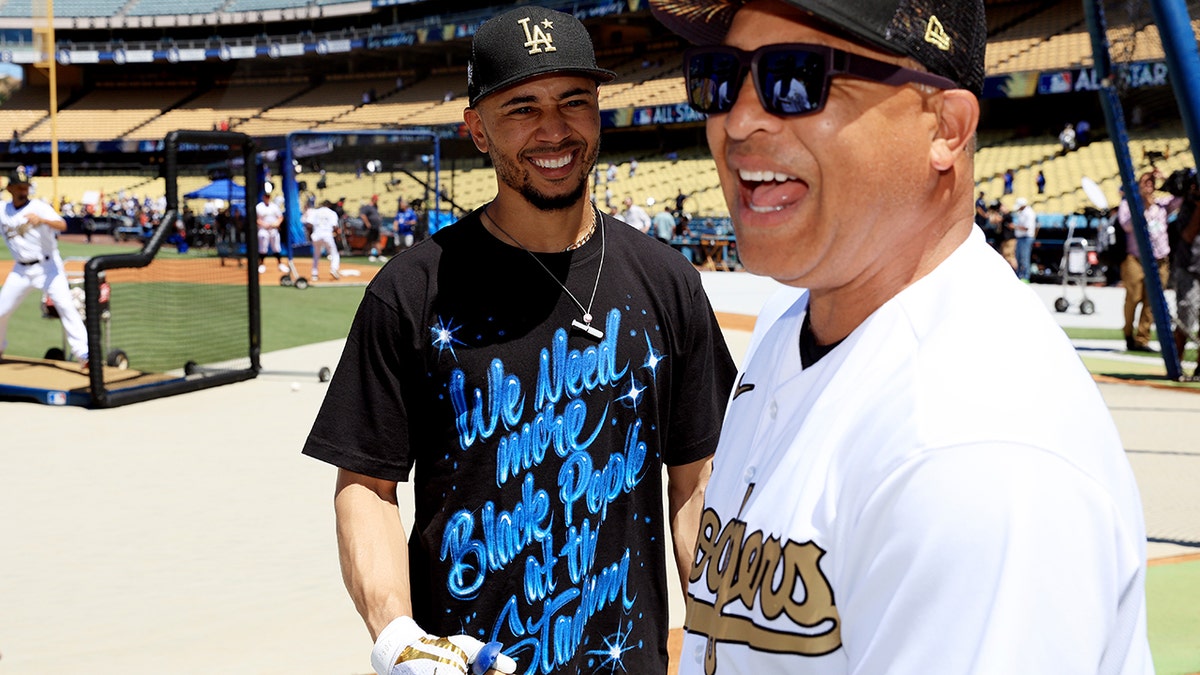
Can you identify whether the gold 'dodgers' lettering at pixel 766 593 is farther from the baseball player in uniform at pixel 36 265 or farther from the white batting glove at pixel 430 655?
the baseball player in uniform at pixel 36 265

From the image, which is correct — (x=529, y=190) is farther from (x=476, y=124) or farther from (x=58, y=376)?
(x=58, y=376)

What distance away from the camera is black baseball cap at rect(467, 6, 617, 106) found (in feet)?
8.98

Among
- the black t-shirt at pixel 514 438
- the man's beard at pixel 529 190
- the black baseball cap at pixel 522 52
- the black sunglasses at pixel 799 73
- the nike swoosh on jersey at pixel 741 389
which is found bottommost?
the black t-shirt at pixel 514 438

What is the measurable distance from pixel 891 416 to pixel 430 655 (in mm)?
1308

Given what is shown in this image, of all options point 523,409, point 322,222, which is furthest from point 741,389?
point 322,222

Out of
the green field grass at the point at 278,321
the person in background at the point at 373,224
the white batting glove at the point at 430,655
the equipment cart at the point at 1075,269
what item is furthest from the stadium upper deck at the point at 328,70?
the white batting glove at the point at 430,655

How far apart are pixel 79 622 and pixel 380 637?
369 cm

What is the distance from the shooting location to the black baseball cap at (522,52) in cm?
274

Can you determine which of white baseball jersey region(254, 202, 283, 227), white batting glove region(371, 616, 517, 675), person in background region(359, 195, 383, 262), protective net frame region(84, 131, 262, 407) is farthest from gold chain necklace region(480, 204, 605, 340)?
person in background region(359, 195, 383, 262)

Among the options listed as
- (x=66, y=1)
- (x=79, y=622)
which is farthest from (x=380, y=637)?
(x=66, y=1)

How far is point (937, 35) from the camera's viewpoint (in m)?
1.30

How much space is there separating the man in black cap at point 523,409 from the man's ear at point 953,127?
148cm

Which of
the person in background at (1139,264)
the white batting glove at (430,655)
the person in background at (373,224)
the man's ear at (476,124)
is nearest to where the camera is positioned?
the white batting glove at (430,655)

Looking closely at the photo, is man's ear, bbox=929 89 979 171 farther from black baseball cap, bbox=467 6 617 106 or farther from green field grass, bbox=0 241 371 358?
green field grass, bbox=0 241 371 358
